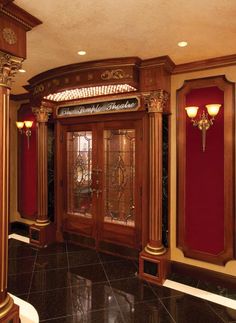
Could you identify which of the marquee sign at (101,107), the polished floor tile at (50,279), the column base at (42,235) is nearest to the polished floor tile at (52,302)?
the polished floor tile at (50,279)

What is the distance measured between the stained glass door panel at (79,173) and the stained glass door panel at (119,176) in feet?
1.28

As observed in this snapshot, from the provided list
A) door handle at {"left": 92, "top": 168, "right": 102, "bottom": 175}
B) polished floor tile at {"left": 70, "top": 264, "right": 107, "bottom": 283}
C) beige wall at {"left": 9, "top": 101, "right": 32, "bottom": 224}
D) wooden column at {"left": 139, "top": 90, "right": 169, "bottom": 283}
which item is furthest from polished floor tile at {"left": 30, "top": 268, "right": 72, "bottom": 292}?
beige wall at {"left": 9, "top": 101, "right": 32, "bottom": 224}

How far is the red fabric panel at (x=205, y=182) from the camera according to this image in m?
3.35

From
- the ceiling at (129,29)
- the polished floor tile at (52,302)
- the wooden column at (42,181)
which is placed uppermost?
the ceiling at (129,29)

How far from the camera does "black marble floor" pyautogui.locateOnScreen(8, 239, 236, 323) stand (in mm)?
2691

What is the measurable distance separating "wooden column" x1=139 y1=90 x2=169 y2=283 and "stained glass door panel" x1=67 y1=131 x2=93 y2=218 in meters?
1.44

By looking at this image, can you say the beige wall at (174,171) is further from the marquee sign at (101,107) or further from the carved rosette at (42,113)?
the carved rosette at (42,113)

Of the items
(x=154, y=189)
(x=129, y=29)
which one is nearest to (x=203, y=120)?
(x=154, y=189)

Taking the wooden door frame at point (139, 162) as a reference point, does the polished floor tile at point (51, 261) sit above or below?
below

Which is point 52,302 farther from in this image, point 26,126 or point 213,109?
point 26,126

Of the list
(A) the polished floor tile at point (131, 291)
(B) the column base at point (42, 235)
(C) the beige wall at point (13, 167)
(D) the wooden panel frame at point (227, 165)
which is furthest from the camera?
(C) the beige wall at point (13, 167)

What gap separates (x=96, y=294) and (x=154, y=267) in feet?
2.78

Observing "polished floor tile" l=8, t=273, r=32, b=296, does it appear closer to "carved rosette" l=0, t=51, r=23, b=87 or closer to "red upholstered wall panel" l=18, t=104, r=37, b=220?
"red upholstered wall panel" l=18, t=104, r=37, b=220

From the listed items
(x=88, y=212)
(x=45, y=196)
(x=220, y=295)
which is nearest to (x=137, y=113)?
(x=88, y=212)
